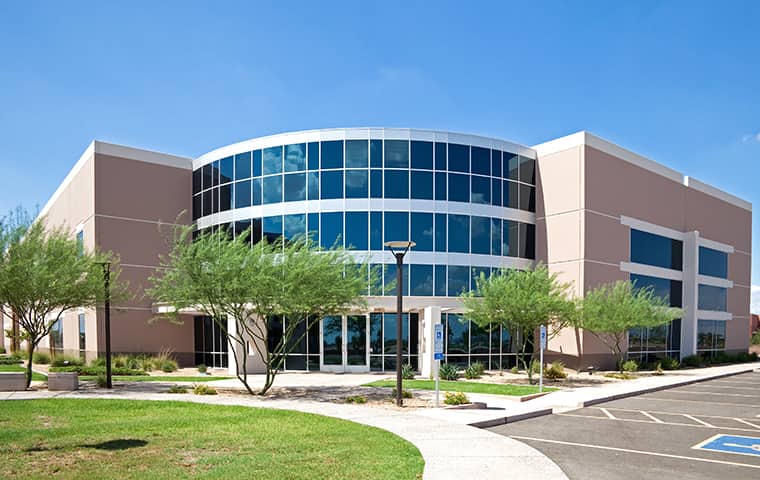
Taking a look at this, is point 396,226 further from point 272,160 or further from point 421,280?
point 272,160

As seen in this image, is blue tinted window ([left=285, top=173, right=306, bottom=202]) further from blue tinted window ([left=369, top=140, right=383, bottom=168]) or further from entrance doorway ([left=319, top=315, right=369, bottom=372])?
entrance doorway ([left=319, top=315, right=369, bottom=372])

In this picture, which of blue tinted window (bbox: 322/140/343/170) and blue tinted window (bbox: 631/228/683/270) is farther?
blue tinted window (bbox: 631/228/683/270)

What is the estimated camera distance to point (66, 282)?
21547mm

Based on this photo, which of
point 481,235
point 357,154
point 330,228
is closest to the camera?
point 330,228

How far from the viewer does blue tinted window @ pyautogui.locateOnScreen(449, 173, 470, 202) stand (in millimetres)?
31297

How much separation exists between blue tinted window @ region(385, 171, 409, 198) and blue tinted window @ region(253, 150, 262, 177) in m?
7.25

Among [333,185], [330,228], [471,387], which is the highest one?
[333,185]

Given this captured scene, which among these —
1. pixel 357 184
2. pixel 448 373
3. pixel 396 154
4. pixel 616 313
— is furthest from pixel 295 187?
pixel 616 313

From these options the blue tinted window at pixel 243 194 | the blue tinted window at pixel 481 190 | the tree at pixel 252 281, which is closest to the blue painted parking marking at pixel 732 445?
the tree at pixel 252 281

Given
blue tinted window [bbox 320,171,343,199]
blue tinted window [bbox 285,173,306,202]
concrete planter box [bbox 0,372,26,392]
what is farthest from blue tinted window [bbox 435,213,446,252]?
concrete planter box [bbox 0,372,26,392]

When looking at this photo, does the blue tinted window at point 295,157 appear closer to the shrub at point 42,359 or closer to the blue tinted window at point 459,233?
the blue tinted window at point 459,233

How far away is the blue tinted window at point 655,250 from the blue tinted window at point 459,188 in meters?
11.7

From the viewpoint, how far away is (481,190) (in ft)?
105

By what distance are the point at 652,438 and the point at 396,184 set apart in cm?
1978
